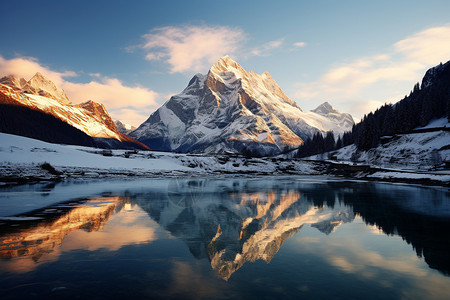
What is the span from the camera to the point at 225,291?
6699 millimetres

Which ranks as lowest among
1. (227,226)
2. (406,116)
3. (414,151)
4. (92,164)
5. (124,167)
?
(227,226)

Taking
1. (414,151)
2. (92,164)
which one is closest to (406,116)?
(414,151)

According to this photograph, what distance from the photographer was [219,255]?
9648 mm

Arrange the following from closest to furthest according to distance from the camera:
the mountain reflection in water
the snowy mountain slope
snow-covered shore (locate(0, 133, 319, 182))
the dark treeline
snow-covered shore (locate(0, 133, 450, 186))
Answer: the mountain reflection in water → snow-covered shore (locate(0, 133, 450, 186)) → snow-covered shore (locate(0, 133, 319, 182)) → the snowy mountain slope → the dark treeline

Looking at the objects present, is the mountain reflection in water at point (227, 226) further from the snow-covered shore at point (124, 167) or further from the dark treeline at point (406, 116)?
the dark treeline at point (406, 116)

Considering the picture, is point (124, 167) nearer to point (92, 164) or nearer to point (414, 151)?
point (92, 164)

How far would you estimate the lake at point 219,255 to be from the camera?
6.73 metres

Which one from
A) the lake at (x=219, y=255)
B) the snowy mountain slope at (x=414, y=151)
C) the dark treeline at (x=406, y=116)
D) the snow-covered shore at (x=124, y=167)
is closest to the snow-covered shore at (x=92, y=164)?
the snow-covered shore at (x=124, y=167)

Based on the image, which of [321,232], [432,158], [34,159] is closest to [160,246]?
[321,232]

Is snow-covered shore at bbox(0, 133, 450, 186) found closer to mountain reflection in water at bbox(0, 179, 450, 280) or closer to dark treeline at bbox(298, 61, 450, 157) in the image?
mountain reflection in water at bbox(0, 179, 450, 280)

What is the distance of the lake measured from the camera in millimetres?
6727

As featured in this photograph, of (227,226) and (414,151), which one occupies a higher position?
(414,151)

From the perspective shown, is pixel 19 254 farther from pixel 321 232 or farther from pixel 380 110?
pixel 380 110

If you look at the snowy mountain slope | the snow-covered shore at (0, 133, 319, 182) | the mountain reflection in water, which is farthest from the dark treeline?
the mountain reflection in water
